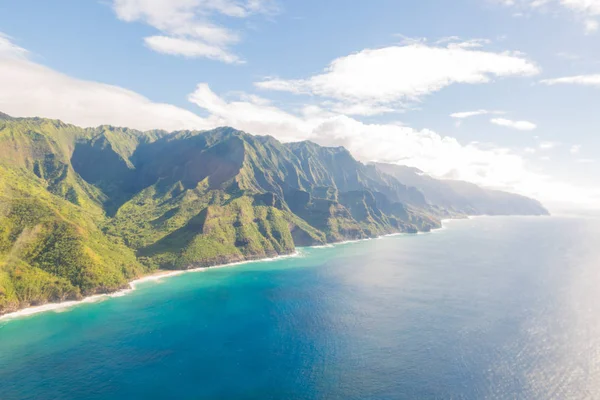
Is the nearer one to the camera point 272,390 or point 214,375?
point 272,390

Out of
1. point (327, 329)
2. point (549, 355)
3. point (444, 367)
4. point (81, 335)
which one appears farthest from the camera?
point (327, 329)

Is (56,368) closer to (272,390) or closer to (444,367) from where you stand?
(272,390)

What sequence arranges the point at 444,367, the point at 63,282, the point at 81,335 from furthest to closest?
the point at 63,282, the point at 81,335, the point at 444,367

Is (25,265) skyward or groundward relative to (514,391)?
skyward

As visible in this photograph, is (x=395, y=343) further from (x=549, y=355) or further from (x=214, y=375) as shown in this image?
(x=214, y=375)

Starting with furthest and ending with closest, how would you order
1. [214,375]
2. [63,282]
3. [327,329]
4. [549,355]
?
[63,282]
[327,329]
[549,355]
[214,375]

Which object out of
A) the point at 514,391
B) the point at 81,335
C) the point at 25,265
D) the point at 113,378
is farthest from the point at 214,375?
the point at 25,265

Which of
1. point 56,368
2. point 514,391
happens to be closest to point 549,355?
point 514,391

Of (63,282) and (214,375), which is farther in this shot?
(63,282)

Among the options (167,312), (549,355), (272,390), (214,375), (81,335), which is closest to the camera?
(272,390)
